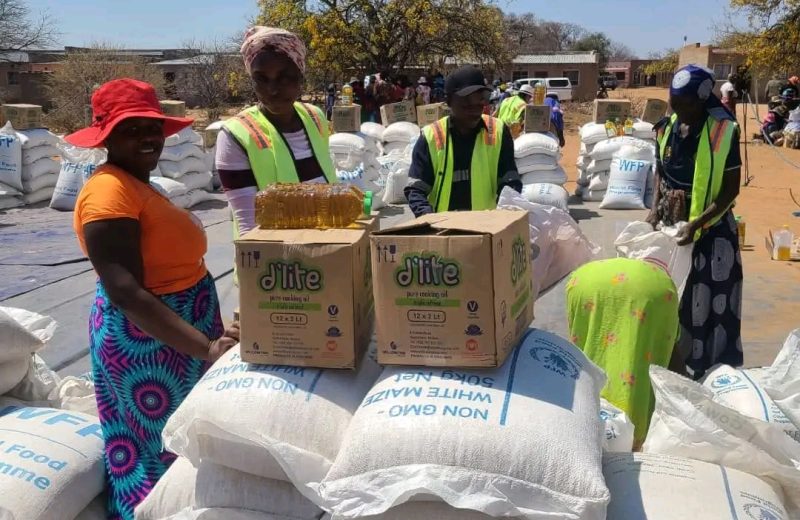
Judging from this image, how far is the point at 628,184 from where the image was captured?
8438 millimetres

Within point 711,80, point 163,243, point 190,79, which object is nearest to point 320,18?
point 190,79

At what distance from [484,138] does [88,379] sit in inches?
70.2

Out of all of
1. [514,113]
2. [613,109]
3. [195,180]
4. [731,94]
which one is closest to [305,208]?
[195,180]

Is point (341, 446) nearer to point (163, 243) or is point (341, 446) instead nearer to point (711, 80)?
point (163, 243)

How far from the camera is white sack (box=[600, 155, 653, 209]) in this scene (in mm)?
8422

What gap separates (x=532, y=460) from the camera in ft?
4.84

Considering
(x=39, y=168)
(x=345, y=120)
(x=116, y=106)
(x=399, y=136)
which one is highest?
(x=116, y=106)

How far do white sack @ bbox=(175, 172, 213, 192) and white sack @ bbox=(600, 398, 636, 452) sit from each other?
755cm

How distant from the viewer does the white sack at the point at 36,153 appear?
9281 millimetres

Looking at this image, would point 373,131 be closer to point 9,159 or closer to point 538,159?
point 538,159

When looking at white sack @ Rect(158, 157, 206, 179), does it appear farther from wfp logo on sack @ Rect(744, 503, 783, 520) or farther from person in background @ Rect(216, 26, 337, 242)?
wfp logo on sack @ Rect(744, 503, 783, 520)

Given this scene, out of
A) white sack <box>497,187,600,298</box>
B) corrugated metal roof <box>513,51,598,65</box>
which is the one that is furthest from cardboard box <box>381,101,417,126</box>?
corrugated metal roof <box>513,51,598,65</box>

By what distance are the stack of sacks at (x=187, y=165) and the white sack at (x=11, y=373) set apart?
650 centimetres

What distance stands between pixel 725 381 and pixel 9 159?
896 cm
